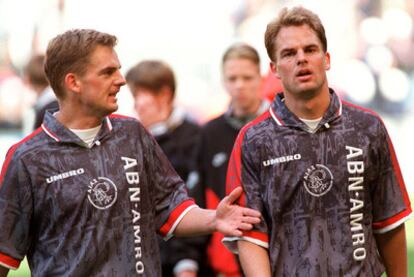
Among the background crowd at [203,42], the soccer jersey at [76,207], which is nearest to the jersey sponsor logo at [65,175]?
the soccer jersey at [76,207]

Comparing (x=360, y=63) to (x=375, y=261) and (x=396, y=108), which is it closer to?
(x=396, y=108)

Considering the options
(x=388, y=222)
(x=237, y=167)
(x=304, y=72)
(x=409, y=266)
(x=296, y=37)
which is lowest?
(x=409, y=266)

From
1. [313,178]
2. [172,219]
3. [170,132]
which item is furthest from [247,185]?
[170,132]

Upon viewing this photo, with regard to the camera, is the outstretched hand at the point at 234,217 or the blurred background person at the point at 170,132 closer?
the outstretched hand at the point at 234,217

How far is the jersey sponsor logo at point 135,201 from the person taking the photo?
19.4 feet

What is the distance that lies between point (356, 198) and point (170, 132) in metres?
2.80

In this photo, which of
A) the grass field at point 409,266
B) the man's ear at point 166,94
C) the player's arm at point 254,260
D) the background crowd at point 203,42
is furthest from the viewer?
the background crowd at point 203,42

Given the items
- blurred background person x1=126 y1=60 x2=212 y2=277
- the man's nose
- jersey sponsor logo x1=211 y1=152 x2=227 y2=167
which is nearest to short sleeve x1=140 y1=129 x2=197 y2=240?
the man's nose

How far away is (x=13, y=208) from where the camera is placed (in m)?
5.91

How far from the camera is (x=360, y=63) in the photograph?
701 inches

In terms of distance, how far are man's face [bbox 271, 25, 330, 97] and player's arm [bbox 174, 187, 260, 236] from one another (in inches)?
22.1

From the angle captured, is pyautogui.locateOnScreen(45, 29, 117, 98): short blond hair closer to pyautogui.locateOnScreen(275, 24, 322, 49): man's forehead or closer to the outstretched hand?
pyautogui.locateOnScreen(275, 24, 322, 49): man's forehead

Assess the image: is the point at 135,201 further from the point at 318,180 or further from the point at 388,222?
the point at 388,222

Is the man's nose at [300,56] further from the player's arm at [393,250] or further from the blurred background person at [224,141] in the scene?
the blurred background person at [224,141]
